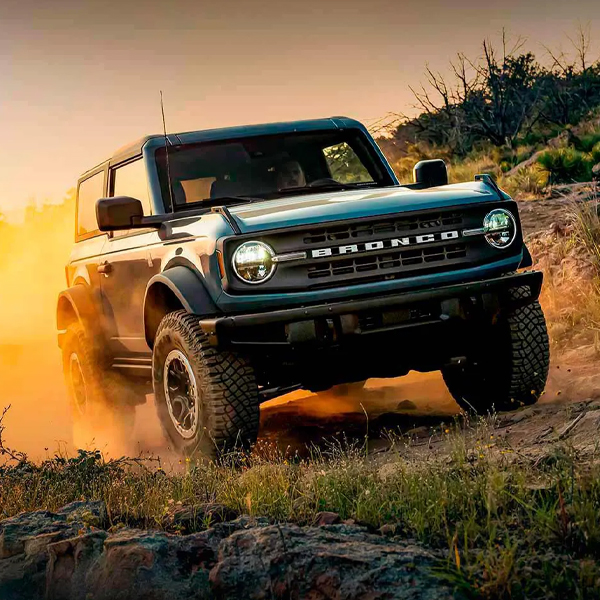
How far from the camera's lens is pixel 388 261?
17.8ft

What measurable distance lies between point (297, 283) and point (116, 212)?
139cm

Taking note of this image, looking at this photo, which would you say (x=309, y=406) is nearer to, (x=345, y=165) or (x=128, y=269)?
(x=345, y=165)

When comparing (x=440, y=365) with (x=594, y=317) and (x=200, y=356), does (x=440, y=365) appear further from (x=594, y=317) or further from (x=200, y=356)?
(x=594, y=317)

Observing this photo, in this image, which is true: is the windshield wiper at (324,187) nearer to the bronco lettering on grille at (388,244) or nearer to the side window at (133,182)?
the side window at (133,182)

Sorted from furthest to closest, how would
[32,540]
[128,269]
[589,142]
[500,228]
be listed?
[589,142] → [128,269] → [500,228] → [32,540]

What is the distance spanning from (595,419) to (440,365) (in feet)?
3.70

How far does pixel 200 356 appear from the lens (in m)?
5.40

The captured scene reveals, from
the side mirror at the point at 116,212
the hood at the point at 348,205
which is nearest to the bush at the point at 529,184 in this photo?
the hood at the point at 348,205

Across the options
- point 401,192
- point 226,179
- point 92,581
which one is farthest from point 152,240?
point 92,581

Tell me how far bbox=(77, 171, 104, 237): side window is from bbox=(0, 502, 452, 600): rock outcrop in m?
4.50

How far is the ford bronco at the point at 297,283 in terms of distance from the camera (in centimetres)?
524

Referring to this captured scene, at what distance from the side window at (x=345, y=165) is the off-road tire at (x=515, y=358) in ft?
5.53

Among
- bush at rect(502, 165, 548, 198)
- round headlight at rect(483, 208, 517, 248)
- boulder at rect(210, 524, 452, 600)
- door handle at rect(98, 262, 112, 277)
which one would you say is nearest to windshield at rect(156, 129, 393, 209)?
door handle at rect(98, 262, 112, 277)

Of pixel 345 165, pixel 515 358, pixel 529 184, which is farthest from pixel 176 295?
pixel 529 184
